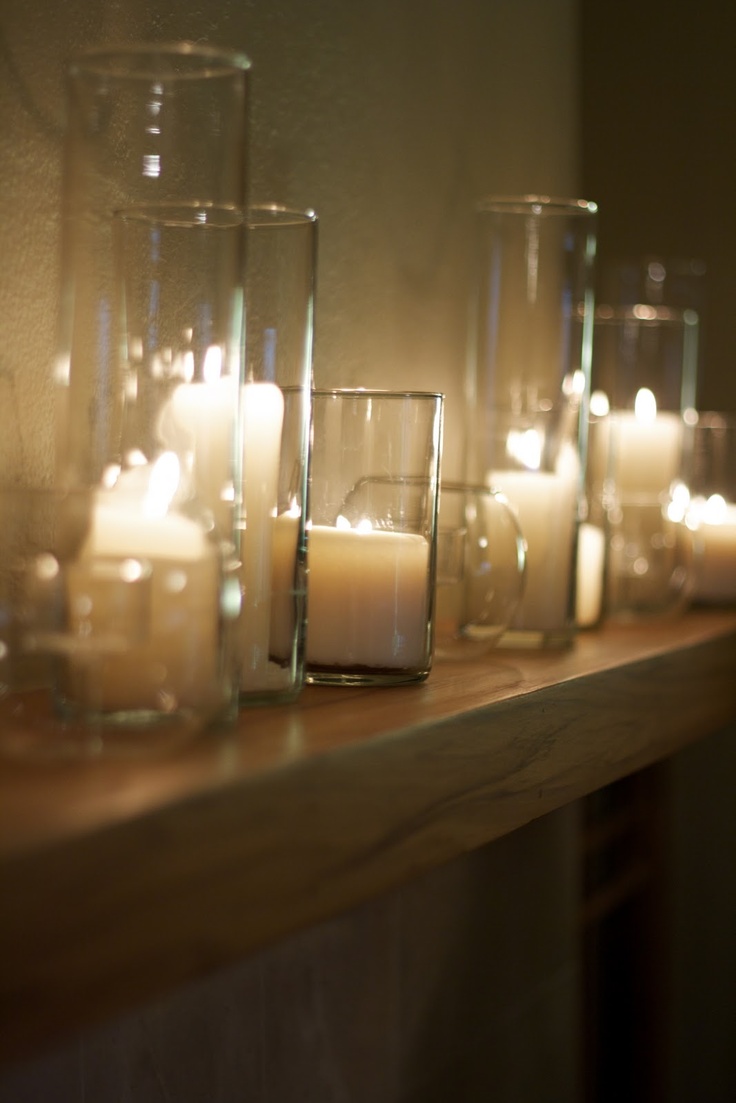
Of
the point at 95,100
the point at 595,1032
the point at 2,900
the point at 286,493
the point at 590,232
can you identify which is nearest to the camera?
the point at 2,900

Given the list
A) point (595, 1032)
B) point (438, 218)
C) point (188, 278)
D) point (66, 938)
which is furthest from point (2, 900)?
point (595, 1032)

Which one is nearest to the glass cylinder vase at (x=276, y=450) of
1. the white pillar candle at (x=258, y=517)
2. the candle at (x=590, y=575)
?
the white pillar candle at (x=258, y=517)

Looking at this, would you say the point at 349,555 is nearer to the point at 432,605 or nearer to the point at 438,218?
the point at 432,605

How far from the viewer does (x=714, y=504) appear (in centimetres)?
122

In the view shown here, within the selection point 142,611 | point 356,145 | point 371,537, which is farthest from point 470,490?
point 142,611

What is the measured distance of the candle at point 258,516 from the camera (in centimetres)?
63

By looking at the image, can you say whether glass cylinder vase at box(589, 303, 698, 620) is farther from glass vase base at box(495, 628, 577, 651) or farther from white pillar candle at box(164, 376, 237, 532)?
white pillar candle at box(164, 376, 237, 532)

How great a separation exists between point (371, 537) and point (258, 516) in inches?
3.5

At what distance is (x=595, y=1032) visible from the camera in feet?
4.61

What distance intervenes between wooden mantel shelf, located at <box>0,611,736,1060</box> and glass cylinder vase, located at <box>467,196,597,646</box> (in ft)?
0.51

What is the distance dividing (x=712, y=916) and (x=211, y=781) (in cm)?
110

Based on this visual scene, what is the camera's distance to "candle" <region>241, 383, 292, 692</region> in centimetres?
63

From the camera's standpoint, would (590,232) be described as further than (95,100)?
Yes

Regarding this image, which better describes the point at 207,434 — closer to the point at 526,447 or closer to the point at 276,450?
the point at 276,450
